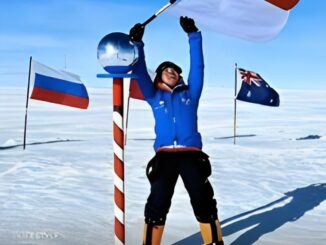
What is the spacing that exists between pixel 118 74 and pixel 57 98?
25.3ft

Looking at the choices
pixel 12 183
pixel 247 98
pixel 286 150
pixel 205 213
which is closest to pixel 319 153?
pixel 286 150

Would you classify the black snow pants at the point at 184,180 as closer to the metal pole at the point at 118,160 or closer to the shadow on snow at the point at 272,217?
the metal pole at the point at 118,160

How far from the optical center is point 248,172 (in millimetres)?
8727

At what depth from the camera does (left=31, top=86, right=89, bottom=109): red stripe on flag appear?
35.1 feet

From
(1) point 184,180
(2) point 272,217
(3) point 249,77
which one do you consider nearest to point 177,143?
(1) point 184,180

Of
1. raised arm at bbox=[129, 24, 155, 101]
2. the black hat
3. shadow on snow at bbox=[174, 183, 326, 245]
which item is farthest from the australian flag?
raised arm at bbox=[129, 24, 155, 101]

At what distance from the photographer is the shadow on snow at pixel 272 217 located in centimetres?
467

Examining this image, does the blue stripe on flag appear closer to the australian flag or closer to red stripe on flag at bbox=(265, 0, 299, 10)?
the australian flag

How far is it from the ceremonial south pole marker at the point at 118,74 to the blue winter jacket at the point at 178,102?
211 mm

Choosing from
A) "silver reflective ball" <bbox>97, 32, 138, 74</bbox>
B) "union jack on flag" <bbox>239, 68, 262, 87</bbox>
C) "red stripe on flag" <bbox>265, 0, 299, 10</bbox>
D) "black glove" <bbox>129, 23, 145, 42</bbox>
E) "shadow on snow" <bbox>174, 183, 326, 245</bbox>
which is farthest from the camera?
"union jack on flag" <bbox>239, 68, 262, 87</bbox>

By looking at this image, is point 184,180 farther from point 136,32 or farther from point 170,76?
point 136,32

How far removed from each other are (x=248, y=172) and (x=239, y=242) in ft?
14.1

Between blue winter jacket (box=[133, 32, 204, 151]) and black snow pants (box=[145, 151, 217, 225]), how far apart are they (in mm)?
96

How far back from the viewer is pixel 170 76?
379 cm
